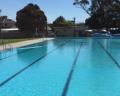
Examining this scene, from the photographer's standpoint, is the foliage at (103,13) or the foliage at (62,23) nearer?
the foliage at (103,13)

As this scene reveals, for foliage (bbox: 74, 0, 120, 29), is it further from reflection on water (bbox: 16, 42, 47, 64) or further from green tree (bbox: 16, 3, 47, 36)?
reflection on water (bbox: 16, 42, 47, 64)

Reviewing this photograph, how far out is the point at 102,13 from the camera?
203 feet

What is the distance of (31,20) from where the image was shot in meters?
51.0

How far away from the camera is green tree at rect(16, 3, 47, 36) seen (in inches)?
2015

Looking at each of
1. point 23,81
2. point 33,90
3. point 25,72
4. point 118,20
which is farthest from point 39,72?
point 118,20

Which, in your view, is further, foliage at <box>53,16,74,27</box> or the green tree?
foliage at <box>53,16,74,27</box>

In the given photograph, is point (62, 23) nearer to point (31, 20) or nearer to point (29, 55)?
point (31, 20)

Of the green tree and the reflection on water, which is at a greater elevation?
the green tree

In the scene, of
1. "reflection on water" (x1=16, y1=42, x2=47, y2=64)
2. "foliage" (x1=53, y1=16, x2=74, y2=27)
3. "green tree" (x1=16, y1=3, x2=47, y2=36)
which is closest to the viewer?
"reflection on water" (x1=16, y1=42, x2=47, y2=64)

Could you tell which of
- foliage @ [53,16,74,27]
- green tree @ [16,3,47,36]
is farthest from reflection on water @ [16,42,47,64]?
foliage @ [53,16,74,27]

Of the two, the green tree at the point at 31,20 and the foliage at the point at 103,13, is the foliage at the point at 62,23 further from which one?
the green tree at the point at 31,20

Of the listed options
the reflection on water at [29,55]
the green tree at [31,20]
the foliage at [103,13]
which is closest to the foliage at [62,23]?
the foliage at [103,13]

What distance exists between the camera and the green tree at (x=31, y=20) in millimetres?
51188

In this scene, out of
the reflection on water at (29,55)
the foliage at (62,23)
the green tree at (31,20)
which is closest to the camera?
the reflection on water at (29,55)
